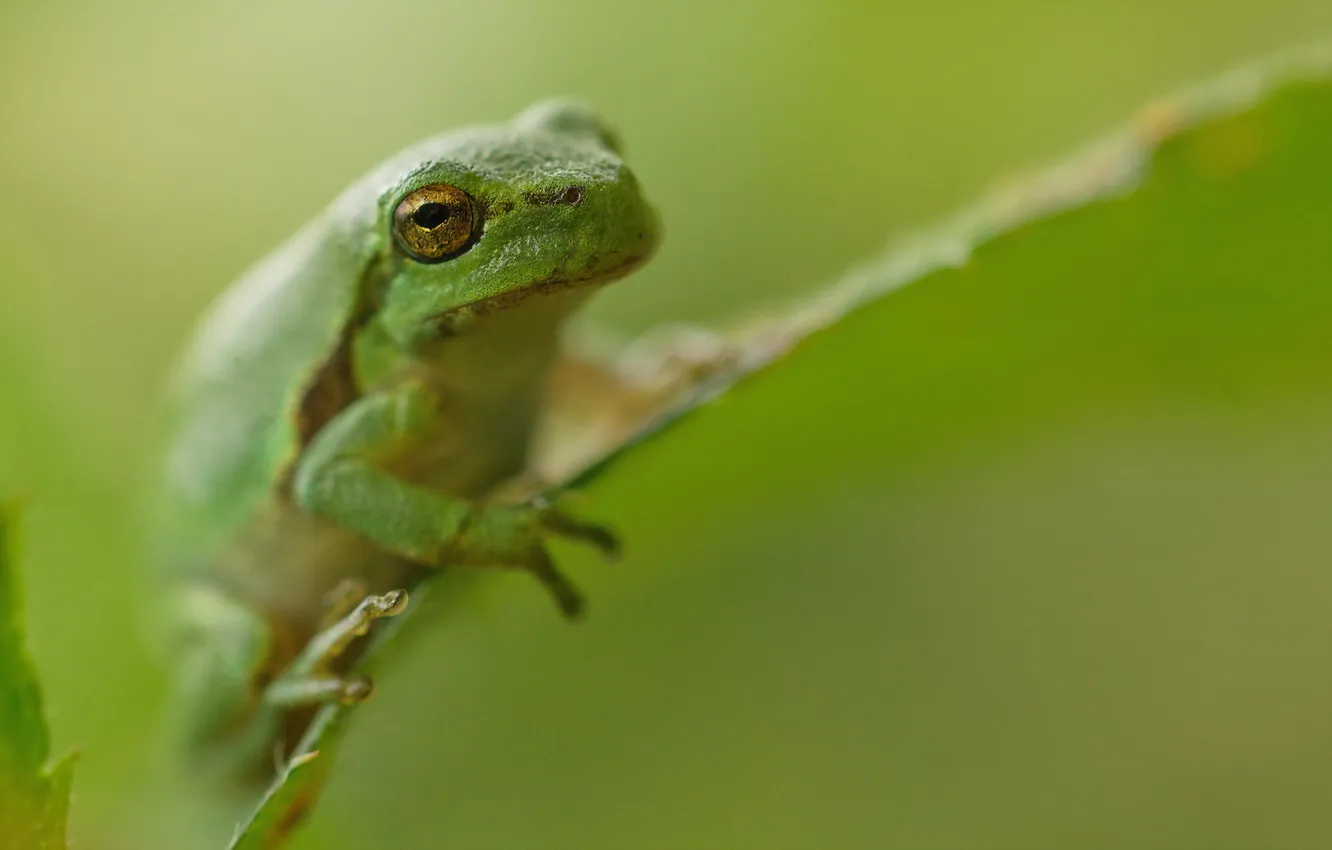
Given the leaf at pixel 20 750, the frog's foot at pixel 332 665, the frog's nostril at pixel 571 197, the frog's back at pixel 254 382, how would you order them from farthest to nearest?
the frog's back at pixel 254 382 < the frog's nostril at pixel 571 197 < the frog's foot at pixel 332 665 < the leaf at pixel 20 750

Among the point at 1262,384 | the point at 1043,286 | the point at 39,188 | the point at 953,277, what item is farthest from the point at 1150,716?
the point at 39,188

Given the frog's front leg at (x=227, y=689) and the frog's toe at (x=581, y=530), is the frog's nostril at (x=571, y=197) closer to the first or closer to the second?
the frog's toe at (x=581, y=530)

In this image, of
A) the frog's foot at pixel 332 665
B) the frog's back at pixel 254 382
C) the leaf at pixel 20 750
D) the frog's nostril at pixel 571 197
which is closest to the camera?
the leaf at pixel 20 750

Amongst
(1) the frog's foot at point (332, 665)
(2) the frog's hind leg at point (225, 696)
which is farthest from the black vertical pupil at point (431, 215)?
(2) the frog's hind leg at point (225, 696)

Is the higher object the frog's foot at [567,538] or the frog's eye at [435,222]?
the frog's eye at [435,222]

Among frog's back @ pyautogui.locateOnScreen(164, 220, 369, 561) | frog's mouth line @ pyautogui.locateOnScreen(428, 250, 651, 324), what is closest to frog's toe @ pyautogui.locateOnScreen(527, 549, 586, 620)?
frog's mouth line @ pyautogui.locateOnScreen(428, 250, 651, 324)

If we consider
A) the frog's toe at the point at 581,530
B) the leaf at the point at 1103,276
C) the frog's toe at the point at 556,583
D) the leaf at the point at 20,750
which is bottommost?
the leaf at the point at 20,750
